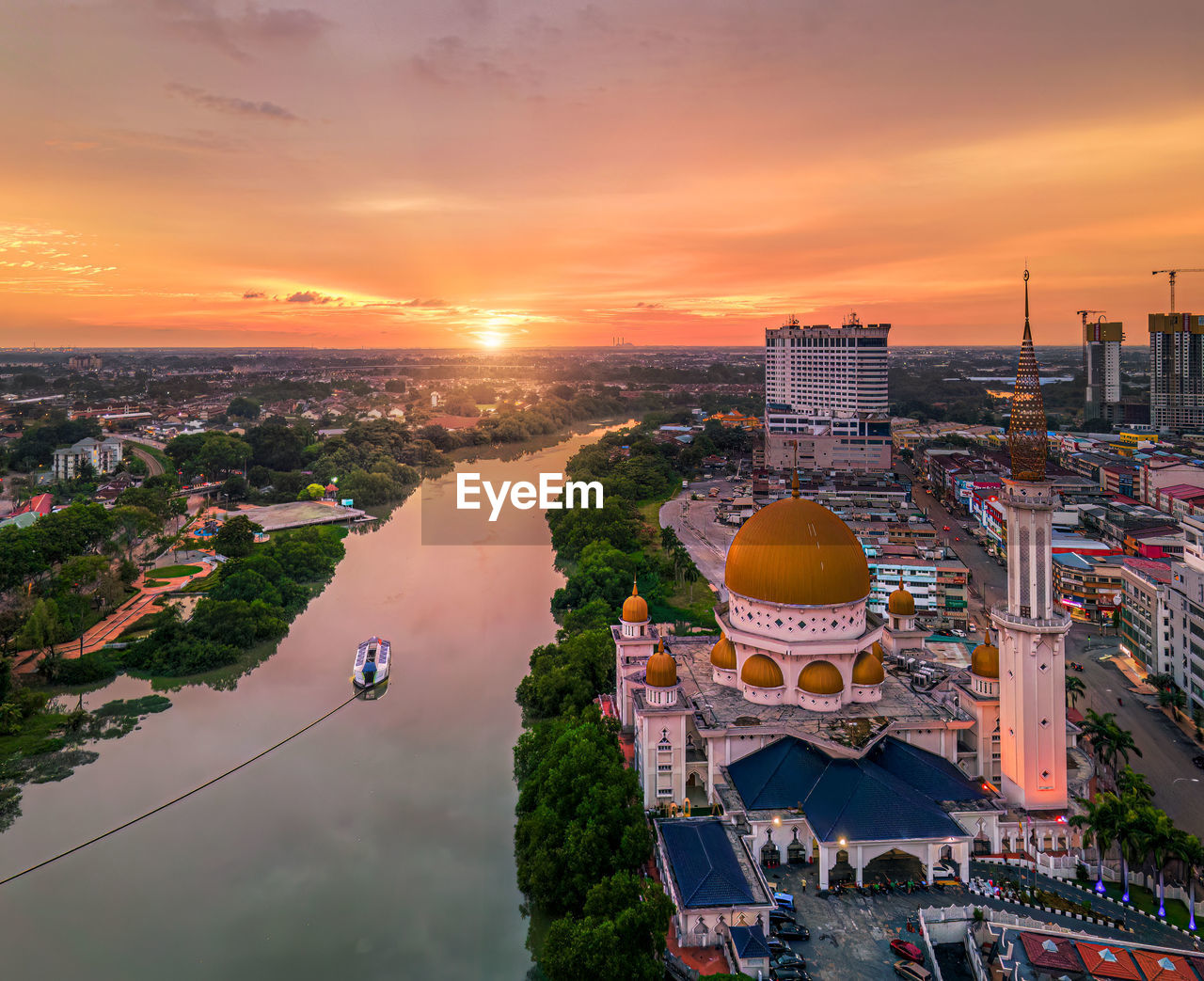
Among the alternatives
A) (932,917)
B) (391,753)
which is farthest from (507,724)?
(932,917)

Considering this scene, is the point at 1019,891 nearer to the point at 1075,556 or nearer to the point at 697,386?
the point at 1075,556

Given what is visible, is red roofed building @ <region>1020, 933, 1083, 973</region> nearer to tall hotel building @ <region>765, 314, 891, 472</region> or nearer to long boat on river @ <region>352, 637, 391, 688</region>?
long boat on river @ <region>352, 637, 391, 688</region>

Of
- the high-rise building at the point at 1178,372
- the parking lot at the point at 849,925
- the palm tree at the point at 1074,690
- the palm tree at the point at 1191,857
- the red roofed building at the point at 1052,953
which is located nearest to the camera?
the red roofed building at the point at 1052,953

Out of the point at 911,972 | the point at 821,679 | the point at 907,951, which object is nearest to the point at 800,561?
the point at 821,679

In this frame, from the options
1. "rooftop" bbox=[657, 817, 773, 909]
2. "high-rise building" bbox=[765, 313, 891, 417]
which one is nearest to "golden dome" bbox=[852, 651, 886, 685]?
"rooftop" bbox=[657, 817, 773, 909]

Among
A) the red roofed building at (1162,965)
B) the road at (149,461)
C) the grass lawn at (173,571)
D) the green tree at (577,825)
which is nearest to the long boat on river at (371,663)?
the green tree at (577,825)

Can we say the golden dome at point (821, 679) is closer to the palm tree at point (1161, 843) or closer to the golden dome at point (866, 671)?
the golden dome at point (866, 671)

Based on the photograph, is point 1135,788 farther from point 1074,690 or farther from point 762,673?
point 1074,690
